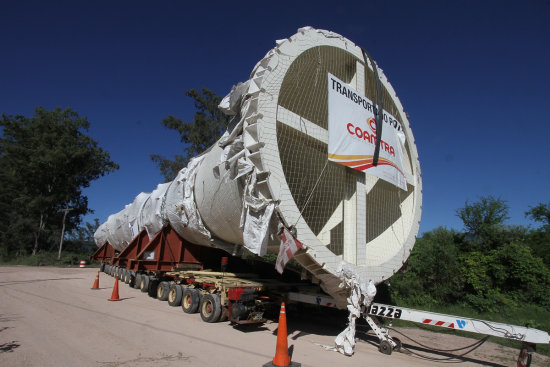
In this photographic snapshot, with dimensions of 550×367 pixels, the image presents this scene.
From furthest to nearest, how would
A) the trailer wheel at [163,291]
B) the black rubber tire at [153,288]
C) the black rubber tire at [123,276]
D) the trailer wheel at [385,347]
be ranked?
the black rubber tire at [123,276]
the black rubber tire at [153,288]
the trailer wheel at [163,291]
the trailer wheel at [385,347]

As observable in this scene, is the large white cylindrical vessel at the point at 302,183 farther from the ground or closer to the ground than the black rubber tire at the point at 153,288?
farther from the ground

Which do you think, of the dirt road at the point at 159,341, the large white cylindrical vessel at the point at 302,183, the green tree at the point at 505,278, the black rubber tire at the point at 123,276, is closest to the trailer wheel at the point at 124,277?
the black rubber tire at the point at 123,276

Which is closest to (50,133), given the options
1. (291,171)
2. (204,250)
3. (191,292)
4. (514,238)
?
(204,250)

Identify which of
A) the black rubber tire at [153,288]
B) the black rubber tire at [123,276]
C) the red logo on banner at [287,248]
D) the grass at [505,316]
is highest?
the red logo on banner at [287,248]

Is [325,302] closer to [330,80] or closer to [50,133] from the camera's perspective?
[330,80]

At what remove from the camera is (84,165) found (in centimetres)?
3284

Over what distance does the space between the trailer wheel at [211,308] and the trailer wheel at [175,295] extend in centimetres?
158

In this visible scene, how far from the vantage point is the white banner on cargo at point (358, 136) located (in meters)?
5.62

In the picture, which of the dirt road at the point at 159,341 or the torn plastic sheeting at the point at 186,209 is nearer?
the dirt road at the point at 159,341

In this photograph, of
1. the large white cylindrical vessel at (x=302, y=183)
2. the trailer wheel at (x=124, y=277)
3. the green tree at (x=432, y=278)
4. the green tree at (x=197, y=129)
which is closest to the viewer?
the large white cylindrical vessel at (x=302, y=183)

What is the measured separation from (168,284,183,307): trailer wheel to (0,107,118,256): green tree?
92.5 ft

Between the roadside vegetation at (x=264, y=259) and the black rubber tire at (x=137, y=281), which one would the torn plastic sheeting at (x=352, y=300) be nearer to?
the roadside vegetation at (x=264, y=259)

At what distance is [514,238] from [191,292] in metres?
11.2

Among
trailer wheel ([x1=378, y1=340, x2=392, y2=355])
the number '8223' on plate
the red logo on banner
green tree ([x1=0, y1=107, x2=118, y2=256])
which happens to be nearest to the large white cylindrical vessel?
the red logo on banner
